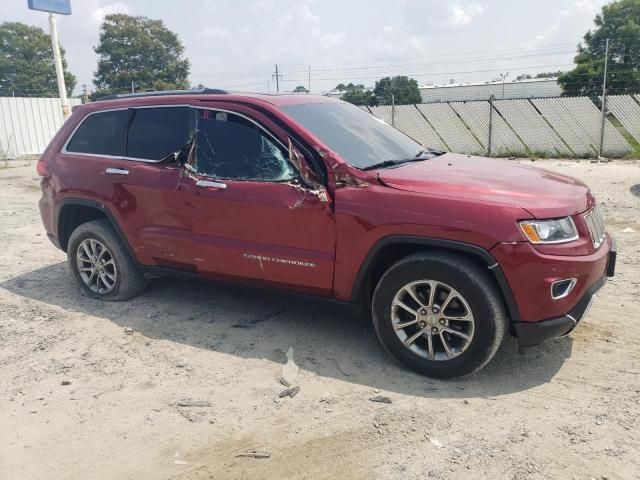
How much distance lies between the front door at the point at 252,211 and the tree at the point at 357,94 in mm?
19876

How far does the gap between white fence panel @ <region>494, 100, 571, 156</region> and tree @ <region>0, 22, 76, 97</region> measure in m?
48.5

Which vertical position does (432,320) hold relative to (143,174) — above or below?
below

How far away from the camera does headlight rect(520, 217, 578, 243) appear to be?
10.7ft

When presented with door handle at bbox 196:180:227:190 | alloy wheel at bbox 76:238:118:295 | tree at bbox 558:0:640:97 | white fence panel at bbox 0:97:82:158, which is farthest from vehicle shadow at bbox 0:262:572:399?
tree at bbox 558:0:640:97

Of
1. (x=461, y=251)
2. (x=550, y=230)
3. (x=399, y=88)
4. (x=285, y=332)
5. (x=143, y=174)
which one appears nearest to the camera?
(x=550, y=230)

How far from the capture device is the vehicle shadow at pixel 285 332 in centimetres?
367

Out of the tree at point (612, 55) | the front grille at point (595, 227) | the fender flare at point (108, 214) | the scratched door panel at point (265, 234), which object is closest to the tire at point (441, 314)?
the scratched door panel at point (265, 234)

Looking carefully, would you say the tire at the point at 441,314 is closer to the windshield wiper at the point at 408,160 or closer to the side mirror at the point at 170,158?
the windshield wiper at the point at 408,160

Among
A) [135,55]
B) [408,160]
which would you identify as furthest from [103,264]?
[135,55]

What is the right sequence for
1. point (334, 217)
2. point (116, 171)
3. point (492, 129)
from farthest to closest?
point (492, 129)
point (116, 171)
point (334, 217)

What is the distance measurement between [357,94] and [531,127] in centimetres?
2163

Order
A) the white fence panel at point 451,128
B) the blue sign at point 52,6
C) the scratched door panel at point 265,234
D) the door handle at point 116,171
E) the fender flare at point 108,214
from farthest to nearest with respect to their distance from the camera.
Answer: the white fence panel at point 451,128 < the blue sign at point 52,6 < the fender flare at point 108,214 < the door handle at point 116,171 < the scratched door panel at point 265,234

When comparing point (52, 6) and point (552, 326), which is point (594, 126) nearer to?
point (552, 326)

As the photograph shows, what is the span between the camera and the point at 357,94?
3662cm
